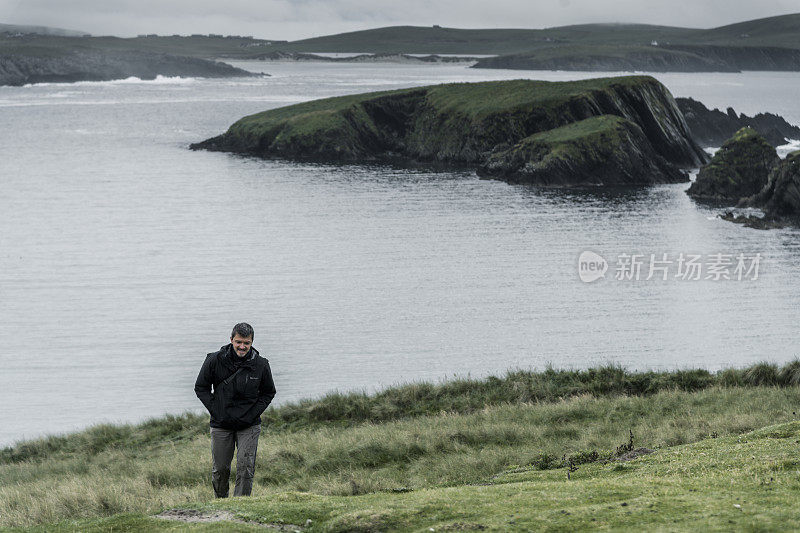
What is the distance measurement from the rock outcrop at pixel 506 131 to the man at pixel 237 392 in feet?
307

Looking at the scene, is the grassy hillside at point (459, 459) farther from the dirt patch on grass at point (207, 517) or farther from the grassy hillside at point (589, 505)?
the dirt patch on grass at point (207, 517)

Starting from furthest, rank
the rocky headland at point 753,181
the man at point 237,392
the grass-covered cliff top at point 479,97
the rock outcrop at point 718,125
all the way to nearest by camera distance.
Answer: the rock outcrop at point 718,125 < the grass-covered cliff top at point 479,97 < the rocky headland at point 753,181 < the man at point 237,392

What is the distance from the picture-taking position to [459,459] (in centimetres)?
1906

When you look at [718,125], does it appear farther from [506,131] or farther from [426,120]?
[426,120]

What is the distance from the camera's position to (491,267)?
2616 inches

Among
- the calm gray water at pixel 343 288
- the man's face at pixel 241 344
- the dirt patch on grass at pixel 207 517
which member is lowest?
the calm gray water at pixel 343 288

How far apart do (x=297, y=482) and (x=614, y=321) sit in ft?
123

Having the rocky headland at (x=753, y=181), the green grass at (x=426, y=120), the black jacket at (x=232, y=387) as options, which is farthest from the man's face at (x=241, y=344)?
the green grass at (x=426, y=120)

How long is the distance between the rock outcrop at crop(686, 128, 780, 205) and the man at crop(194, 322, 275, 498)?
86.3 metres

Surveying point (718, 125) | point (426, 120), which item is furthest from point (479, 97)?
point (718, 125)

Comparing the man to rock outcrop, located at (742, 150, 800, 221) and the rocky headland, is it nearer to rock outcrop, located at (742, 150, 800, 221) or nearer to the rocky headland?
the rocky headland

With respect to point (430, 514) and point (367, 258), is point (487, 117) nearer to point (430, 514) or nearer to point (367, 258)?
point (367, 258)

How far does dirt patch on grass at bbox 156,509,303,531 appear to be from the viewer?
1065 centimetres

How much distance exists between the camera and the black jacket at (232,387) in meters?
12.6
